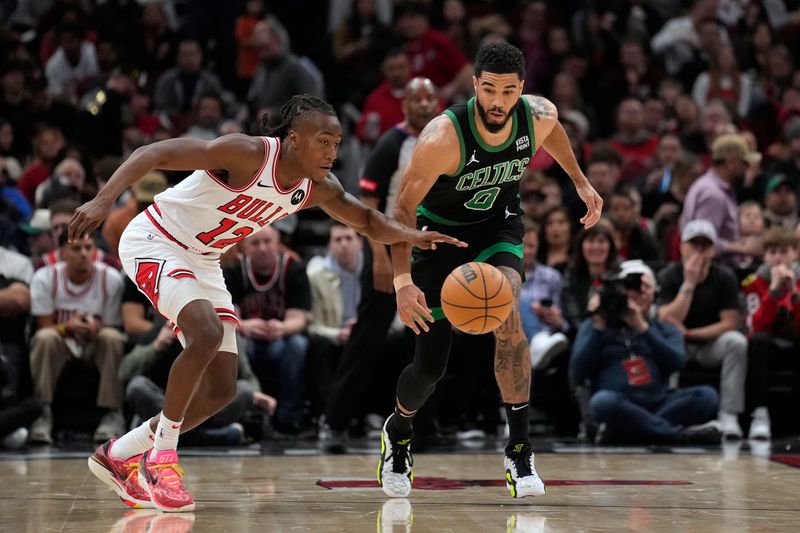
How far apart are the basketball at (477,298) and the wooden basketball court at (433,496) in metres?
0.85

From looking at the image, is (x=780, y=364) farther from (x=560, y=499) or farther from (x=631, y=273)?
(x=560, y=499)

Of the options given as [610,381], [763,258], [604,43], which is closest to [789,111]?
[604,43]

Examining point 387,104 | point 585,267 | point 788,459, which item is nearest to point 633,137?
point 387,104

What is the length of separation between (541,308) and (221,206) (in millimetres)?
4533

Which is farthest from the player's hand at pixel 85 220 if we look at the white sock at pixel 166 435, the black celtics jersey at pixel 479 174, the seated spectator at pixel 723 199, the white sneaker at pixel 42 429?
the seated spectator at pixel 723 199

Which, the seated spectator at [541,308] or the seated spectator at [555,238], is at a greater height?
the seated spectator at [555,238]

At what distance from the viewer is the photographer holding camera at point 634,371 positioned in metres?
8.96

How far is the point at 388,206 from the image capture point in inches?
334

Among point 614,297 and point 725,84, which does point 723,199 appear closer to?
point 614,297

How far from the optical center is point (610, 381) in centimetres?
913

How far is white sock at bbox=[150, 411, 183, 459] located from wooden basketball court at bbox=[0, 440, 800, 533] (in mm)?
296

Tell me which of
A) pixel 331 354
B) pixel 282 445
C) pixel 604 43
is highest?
pixel 604 43

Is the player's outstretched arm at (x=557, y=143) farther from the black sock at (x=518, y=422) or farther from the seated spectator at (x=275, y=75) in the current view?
the seated spectator at (x=275, y=75)

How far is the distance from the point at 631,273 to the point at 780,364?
1.49 meters
